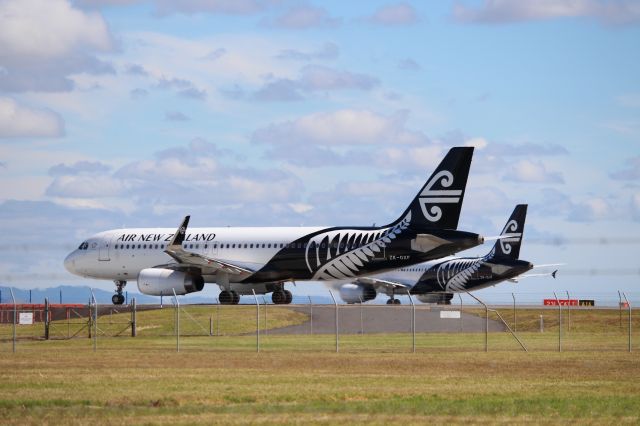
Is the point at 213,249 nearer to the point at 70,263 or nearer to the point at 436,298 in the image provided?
the point at 70,263

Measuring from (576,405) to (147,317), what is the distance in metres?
37.1

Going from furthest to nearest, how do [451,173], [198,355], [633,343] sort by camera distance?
[451,173] → [633,343] → [198,355]

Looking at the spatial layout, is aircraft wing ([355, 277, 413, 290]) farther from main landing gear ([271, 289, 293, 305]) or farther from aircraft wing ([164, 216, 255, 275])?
aircraft wing ([164, 216, 255, 275])

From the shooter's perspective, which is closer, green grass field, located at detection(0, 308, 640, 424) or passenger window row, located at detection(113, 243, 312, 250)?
green grass field, located at detection(0, 308, 640, 424)

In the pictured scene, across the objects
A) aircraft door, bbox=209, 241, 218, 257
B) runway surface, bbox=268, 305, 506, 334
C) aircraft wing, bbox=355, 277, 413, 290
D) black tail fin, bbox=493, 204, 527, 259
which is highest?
black tail fin, bbox=493, 204, 527, 259

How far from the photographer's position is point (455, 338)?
47719mm

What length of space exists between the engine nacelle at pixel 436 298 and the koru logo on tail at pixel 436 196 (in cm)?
2677

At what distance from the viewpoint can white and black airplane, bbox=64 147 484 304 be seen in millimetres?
52500

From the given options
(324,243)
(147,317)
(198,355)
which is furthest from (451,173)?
(198,355)

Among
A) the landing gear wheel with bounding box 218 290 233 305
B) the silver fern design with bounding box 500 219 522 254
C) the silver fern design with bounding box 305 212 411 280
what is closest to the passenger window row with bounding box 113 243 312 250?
the silver fern design with bounding box 305 212 411 280

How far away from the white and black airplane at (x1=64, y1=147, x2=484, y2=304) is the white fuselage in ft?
0.16

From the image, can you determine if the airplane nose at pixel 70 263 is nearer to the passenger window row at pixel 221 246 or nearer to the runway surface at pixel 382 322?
the passenger window row at pixel 221 246

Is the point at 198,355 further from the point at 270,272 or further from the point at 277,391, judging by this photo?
the point at 270,272

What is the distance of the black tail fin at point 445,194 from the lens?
52.0 m
